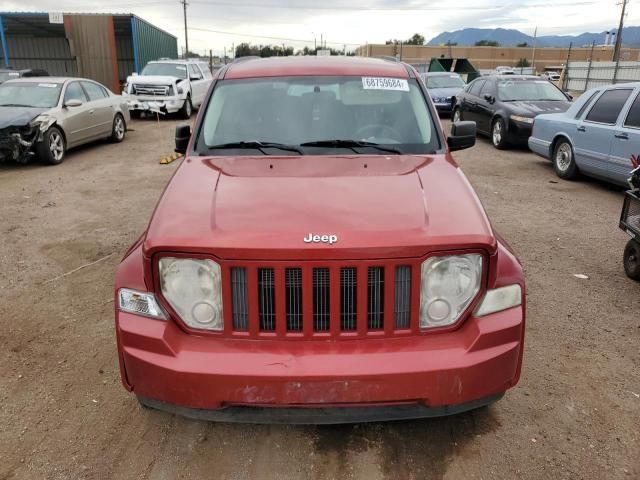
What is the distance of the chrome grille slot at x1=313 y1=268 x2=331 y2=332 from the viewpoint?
2391 millimetres

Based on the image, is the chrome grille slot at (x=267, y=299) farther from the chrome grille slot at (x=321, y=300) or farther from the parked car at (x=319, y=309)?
the chrome grille slot at (x=321, y=300)

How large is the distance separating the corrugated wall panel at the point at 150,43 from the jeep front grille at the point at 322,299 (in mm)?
27801

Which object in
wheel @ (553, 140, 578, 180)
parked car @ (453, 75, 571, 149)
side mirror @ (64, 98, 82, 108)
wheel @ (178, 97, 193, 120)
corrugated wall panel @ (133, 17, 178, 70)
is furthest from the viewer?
corrugated wall panel @ (133, 17, 178, 70)

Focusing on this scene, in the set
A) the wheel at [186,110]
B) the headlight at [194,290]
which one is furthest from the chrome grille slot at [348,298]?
the wheel at [186,110]

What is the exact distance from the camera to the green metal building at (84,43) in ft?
89.1

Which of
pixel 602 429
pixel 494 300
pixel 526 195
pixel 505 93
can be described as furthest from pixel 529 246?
pixel 505 93

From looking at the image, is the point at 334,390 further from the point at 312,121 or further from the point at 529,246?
the point at 529,246

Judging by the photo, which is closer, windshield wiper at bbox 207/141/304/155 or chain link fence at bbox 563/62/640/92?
windshield wiper at bbox 207/141/304/155

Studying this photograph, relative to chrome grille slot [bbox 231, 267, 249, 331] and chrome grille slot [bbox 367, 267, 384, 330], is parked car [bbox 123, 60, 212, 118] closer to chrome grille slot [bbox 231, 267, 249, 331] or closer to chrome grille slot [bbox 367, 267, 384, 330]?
chrome grille slot [bbox 231, 267, 249, 331]

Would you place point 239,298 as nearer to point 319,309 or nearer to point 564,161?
point 319,309

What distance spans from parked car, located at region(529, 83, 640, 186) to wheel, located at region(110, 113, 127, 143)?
32.1 feet

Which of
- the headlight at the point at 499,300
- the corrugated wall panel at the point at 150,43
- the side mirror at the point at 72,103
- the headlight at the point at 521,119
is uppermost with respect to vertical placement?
the corrugated wall panel at the point at 150,43

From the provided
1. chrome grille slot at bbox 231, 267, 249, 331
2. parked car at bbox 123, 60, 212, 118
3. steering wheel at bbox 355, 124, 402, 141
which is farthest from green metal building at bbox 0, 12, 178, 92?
chrome grille slot at bbox 231, 267, 249, 331

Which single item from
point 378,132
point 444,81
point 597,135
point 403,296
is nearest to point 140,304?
point 403,296
